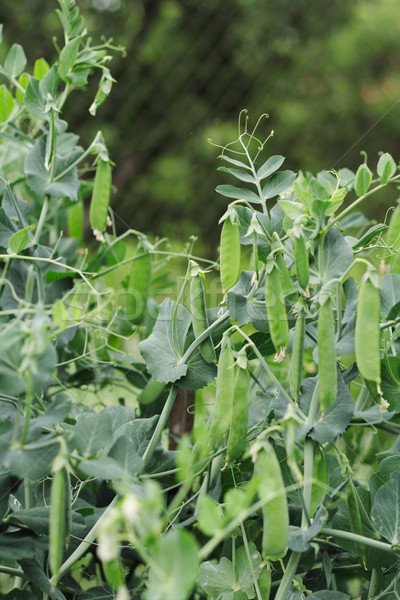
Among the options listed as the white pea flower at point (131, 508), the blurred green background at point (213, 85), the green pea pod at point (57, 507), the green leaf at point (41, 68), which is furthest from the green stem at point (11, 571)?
the blurred green background at point (213, 85)

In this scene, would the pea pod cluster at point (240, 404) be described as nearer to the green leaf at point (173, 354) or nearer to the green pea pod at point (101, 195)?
the green leaf at point (173, 354)

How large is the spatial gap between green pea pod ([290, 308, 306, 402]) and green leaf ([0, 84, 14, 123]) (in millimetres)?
461

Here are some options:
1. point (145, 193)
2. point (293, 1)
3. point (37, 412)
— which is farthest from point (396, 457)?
point (293, 1)

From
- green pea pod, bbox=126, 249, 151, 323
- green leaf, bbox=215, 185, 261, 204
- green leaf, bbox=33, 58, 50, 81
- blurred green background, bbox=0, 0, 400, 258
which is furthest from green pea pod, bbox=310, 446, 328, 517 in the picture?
blurred green background, bbox=0, 0, 400, 258

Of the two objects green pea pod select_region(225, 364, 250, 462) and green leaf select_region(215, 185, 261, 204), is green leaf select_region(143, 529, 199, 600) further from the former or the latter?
green leaf select_region(215, 185, 261, 204)

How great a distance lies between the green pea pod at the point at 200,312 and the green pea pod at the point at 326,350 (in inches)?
4.1

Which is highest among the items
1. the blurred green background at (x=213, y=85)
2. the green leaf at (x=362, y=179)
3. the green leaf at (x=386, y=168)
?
the green leaf at (x=386, y=168)

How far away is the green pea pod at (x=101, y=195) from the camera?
24.2 inches

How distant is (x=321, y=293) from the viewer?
388 millimetres

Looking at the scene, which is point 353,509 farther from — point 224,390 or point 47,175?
point 47,175

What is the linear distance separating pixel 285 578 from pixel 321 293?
0.64 ft

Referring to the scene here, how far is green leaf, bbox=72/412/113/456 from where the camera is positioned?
1.22 feet

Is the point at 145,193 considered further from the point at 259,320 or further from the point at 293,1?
the point at 259,320

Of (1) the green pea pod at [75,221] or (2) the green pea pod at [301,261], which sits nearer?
(2) the green pea pod at [301,261]
